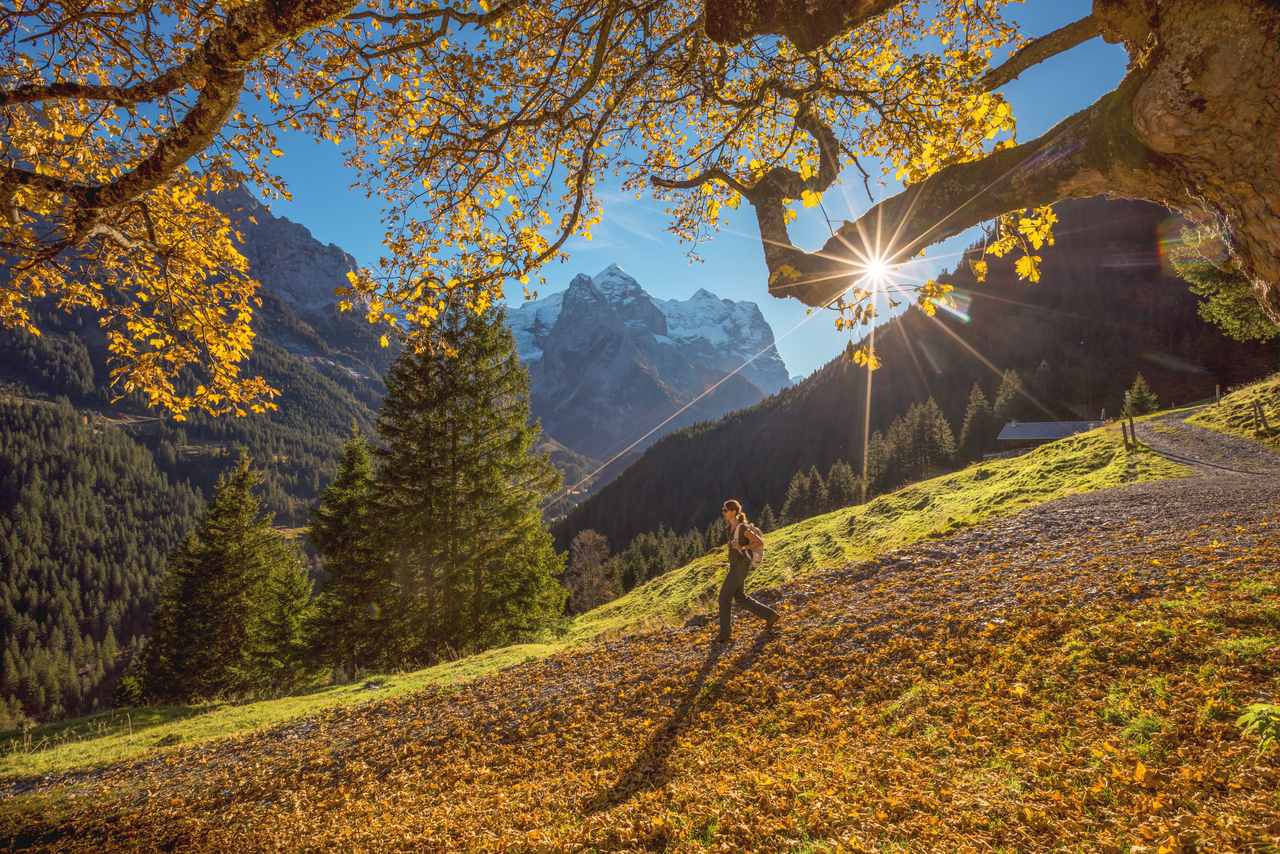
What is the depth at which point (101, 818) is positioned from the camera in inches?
230

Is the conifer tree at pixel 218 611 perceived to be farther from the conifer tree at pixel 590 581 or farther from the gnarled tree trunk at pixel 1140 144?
the gnarled tree trunk at pixel 1140 144

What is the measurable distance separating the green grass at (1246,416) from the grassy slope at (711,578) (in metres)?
4.24

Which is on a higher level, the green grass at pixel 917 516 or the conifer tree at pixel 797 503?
the green grass at pixel 917 516

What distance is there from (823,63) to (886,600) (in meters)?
7.59

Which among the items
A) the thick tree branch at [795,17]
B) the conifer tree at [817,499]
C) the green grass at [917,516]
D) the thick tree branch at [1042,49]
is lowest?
the conifer tree at [817,499]

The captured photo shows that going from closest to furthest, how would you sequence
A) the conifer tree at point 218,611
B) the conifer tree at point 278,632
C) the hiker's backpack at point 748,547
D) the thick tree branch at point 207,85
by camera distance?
the thick tree branch at point 207,85 < the hiker's backpack at point 748,547 < the conifer tree at point 278,632 < the conifer tree at point 218,611

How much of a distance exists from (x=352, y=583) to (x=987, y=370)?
154 m

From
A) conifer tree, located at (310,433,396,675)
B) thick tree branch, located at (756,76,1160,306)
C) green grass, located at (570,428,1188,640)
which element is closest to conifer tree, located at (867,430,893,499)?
green grass, located at (570,428,1188,640)

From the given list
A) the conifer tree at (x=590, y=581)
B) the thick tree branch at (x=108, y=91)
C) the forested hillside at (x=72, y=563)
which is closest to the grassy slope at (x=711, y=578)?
the thick tree branch at (x=108, y=91)

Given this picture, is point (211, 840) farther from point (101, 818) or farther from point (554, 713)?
point (554, 713)

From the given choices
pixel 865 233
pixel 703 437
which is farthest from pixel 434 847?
pixel 703 437

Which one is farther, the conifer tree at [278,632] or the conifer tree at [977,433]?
the conifer tree at [977,433]

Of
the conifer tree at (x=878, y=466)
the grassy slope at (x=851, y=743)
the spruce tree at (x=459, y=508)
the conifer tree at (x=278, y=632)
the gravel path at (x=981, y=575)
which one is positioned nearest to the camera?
the grassy slope at (x=851, y=743)

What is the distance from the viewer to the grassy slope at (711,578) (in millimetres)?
8828
